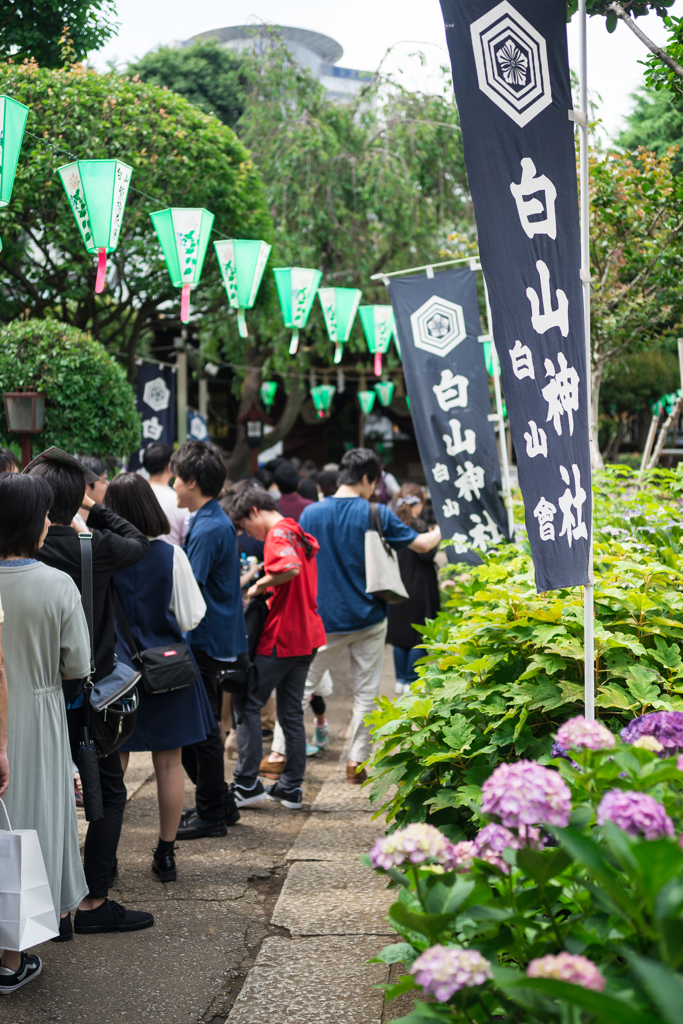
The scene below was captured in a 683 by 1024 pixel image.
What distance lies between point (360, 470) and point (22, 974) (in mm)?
3186

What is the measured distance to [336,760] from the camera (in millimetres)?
5793

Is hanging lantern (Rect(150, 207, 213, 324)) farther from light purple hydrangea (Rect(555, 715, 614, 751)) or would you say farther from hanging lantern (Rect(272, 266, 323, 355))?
light purple hydrangea (Rect(555, 715, 614, 751))

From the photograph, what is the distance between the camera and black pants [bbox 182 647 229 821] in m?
4.34

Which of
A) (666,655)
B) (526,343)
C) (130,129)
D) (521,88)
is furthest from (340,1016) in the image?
(130,129)

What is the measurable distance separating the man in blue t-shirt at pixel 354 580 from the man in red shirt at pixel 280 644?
256 mm

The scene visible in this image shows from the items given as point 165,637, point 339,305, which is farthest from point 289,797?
point 339,305

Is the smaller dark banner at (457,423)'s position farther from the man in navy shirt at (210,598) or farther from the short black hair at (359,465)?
the man in navy shirt at (210,598)

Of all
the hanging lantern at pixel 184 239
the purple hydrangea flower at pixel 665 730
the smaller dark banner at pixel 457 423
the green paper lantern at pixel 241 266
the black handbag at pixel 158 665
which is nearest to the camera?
the purple hydrangea flower at pixel 665 730

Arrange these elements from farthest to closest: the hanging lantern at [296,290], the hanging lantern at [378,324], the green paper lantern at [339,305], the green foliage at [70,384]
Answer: the hanging lantern at [378,324]
the green paper lantern at [339,305]
the hanging lantern at [296,290]
the green foliage at [70,384]

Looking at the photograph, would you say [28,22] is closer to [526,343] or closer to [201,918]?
[526,343]

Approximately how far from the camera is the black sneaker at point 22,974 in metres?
2.89

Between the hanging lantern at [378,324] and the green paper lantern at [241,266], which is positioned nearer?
the green paper lantern at [241,266]

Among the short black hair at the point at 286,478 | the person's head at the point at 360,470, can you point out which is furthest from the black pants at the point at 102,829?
the short black hair at the point at 286,478

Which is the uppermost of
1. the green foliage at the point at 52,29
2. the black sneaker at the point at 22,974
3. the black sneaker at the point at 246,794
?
the green foliage at the point at 52,29
